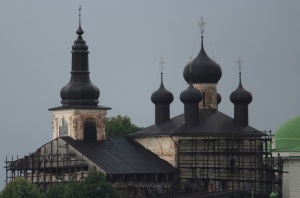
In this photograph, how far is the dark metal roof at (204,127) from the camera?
79000mm

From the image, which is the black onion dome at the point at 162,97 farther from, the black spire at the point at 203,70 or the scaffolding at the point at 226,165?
the scaffolding at the point at 226,165

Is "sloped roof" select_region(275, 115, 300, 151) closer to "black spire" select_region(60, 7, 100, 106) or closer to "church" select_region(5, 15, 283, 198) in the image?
"church" select_region(5, 15, 283, 198)

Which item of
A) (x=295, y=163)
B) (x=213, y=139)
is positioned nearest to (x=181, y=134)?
(x=213, y=139)

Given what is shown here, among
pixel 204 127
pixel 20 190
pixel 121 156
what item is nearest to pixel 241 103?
pixel 204 127

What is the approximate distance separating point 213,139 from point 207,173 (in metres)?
1.69

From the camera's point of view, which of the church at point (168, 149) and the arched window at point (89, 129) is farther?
the arched window at point (89, 129)

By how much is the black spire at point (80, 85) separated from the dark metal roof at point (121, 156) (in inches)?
82.2

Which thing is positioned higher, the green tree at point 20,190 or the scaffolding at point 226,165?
the scaffolding at point 226,165

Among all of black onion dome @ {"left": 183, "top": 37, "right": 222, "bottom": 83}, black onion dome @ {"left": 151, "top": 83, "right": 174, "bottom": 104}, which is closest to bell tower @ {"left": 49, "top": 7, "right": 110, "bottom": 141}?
black onion dome @ {"left": 151, "top": 83, "right": 174, "bottom": 104}

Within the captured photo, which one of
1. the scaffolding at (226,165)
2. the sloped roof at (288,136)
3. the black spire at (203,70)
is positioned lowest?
the scaffolding at (226,165)

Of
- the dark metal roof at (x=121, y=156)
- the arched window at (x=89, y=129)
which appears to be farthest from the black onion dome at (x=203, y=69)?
the arched window at (x=89, y=129)

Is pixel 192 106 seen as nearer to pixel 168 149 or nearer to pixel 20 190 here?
pixel 168 149

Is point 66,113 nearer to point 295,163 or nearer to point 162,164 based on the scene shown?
point 162,164

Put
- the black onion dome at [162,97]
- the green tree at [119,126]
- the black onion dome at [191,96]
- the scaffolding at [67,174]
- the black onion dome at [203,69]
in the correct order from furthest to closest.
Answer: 1. the green tree at [119,126]
2. the black onion dome at [162,97]
3. the black onion dome at [203,69]
4. the black onion dome at [191,96]
5. the scaffolding at [67,174]
